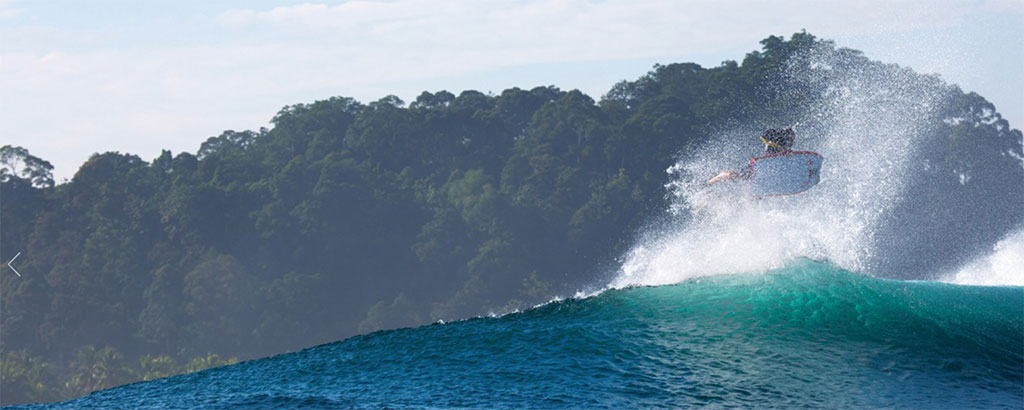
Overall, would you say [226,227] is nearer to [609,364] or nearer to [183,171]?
[183,171]

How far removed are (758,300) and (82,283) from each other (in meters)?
62.5

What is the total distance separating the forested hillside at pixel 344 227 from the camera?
74250 millimetres

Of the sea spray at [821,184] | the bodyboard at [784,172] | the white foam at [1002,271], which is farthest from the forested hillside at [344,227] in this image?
the bodyboard at [784,172]

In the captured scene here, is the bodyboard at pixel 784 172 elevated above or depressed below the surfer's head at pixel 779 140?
below

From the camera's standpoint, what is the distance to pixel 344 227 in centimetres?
7975

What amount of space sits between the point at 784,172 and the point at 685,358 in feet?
22.6

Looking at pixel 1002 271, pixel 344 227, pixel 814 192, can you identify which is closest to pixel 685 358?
pixel 1002 271

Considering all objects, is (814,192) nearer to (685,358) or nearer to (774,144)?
(774,144)

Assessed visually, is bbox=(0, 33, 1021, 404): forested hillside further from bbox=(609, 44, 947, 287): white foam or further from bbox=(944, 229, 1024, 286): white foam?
bbox=(944, 229, 1024, 286): white foam

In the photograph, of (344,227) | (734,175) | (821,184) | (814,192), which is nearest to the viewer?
(734,175)

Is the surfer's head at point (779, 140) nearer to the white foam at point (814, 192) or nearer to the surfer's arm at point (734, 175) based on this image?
the surfer's arm at point (734, 175)

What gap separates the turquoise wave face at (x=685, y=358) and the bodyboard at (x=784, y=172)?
6.87ft

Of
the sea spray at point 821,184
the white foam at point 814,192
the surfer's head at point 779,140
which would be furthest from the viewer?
the sea spray at point 821,184


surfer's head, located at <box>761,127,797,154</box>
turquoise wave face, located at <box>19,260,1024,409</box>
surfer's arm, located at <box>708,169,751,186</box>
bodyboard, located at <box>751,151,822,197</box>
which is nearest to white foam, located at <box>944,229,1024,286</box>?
bodyboard, located at <box>751,151,822,197</box>
